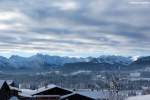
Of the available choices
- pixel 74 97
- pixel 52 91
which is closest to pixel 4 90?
pixel 52 91

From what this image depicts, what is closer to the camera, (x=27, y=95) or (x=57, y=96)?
(x=57, y=96)

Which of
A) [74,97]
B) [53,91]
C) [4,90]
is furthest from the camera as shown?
[53,91]

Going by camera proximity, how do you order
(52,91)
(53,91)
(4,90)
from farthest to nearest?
(53,91) → (52,91) → (4,90)

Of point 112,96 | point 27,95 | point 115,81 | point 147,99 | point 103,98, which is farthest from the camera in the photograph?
point 103,98

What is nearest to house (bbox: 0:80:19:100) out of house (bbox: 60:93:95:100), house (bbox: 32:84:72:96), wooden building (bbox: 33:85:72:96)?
house (bbox: 32:84:72:96)

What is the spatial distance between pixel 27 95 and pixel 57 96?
12.8 meters

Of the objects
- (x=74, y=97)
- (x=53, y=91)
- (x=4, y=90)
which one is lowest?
Answer: (x=74, y=97)

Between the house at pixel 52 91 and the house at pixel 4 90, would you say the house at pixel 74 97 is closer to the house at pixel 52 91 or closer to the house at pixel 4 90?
the house at pixel 52 91

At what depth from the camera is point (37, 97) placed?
83875 millimetres

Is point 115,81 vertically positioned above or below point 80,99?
above

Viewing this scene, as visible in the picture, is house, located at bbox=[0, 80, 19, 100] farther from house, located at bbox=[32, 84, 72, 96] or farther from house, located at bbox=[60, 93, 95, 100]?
house, located at bbox=[60, 93, 95, 100]

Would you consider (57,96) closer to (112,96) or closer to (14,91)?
(14,91)

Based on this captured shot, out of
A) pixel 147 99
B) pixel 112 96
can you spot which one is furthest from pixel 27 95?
pixel 147 99

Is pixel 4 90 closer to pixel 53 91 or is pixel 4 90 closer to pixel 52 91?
pixel 52 91
